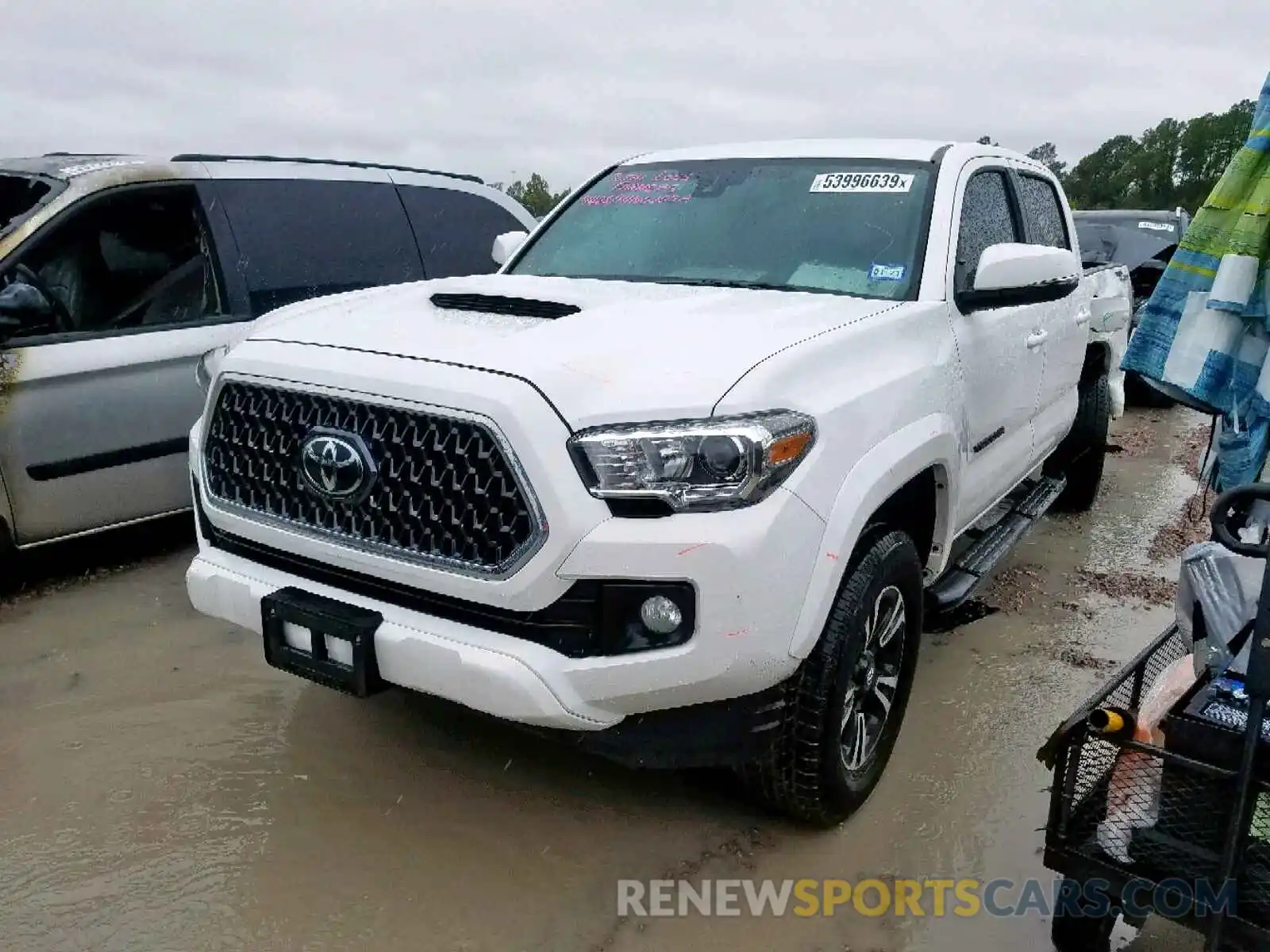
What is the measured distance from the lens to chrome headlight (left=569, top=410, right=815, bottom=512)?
2.18m

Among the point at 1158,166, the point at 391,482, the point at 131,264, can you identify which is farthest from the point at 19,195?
the point at 1158,166

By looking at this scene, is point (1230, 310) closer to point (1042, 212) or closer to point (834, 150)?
point (834, 150)

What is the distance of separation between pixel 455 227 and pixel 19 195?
2.14 metres

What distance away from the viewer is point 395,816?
283cm

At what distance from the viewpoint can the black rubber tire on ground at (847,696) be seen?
251cm

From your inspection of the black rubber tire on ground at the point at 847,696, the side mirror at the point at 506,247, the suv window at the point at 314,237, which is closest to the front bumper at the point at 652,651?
the black rubber tire on ground at the point at 847,696

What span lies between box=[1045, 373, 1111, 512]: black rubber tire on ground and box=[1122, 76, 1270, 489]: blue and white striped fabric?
3.08m

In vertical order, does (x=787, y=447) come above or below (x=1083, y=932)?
above

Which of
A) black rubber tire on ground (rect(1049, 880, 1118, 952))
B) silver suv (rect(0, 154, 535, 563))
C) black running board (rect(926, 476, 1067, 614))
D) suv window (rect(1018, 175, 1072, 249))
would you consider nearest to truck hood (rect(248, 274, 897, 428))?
black running board (rect(926, 476, 1067, 614))

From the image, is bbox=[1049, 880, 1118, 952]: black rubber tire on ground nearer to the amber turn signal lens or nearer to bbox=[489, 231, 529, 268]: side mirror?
the amber turn signal lens

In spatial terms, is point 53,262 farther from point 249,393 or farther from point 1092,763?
point 1092,763

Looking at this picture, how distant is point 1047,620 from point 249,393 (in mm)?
3490

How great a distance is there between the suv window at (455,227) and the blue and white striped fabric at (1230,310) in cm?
368

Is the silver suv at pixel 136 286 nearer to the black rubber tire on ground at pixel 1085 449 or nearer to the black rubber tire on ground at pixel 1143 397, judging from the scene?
the black rubber tire on ground at pixel 1085 449
